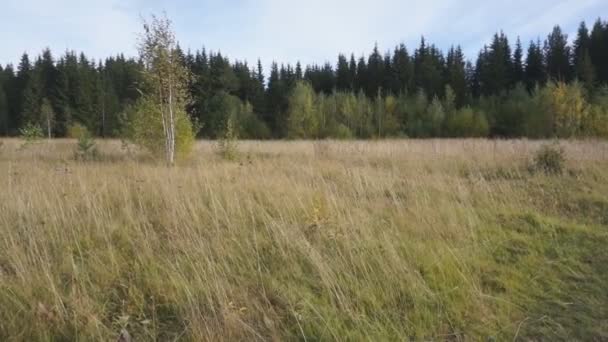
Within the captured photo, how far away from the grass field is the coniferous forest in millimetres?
22911

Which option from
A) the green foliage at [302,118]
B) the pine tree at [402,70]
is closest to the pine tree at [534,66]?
the pine tree at [402,70]

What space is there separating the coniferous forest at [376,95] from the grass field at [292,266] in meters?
22.9

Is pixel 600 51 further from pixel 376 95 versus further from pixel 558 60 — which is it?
pixel 376 95

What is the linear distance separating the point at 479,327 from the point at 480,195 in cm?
313

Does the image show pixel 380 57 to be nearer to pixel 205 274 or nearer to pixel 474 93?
pixel 474 93

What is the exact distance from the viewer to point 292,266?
2.46 metres

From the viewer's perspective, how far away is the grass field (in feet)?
6.10

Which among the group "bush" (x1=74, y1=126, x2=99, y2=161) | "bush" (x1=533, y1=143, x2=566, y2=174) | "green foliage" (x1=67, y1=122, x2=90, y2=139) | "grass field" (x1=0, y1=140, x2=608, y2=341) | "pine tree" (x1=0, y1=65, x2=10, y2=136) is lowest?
"grass field" (x1=0, y1=140, x2=608, y2=341)

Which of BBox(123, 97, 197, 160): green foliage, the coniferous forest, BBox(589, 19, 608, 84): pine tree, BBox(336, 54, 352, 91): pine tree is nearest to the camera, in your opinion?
BBox(123, 97, 197, 160): green foliage

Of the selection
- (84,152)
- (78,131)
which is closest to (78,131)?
(78,131)

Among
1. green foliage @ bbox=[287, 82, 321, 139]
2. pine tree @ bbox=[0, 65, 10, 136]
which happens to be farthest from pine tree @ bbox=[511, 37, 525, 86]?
pine tree @ bbox=[0, 65, 10, 136]

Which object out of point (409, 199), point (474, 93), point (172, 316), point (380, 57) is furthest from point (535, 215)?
point (380, 57)

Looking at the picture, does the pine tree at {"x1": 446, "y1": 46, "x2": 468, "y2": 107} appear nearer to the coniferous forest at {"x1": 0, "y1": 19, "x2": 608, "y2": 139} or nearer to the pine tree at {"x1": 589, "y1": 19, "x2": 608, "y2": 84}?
the coniferous forest at {"x1": 0, "y1": 19, "x2": 608, "y2": 139}

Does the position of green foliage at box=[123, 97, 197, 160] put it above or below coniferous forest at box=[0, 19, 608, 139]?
below
